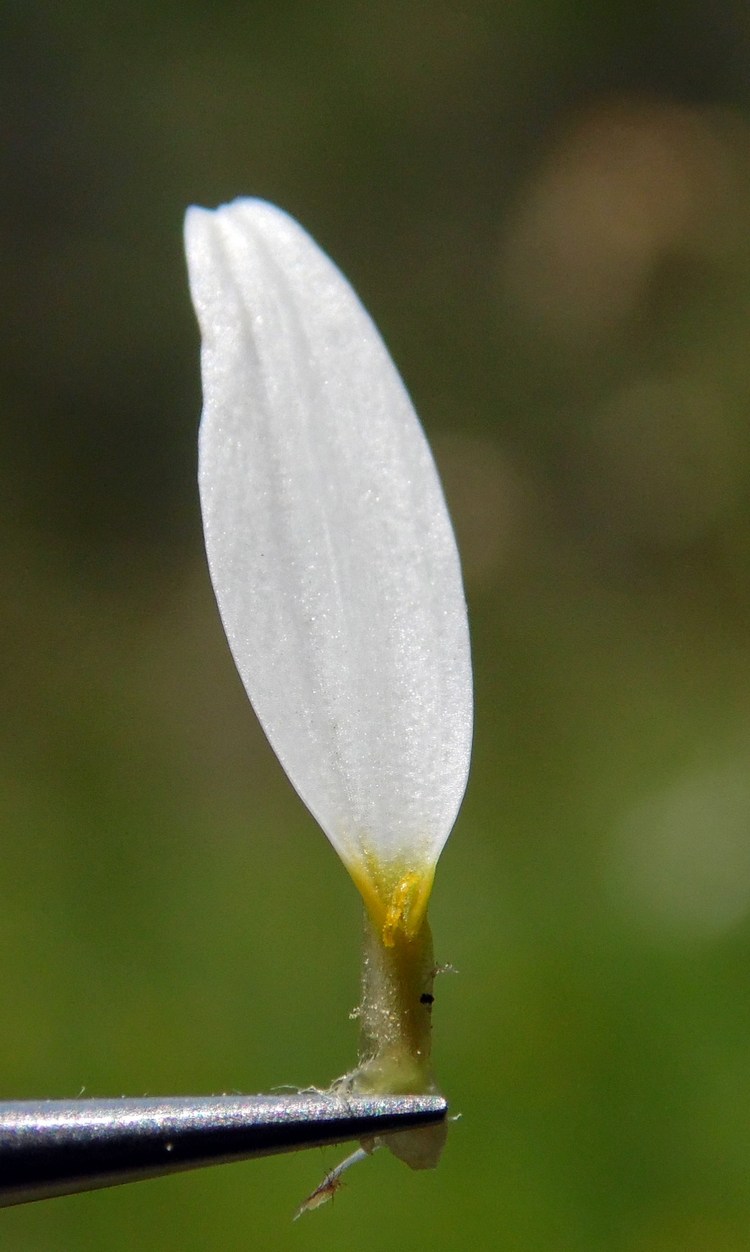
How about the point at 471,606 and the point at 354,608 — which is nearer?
the point at 354,608

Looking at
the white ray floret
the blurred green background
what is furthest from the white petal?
the blurred green background

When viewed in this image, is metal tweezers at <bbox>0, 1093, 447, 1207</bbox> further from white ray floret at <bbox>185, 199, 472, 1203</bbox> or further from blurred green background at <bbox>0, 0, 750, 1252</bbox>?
blurred green background at <bbox>0, 0, 750, 1252</bbox>

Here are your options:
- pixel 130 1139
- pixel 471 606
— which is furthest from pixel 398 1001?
pixel 471 606

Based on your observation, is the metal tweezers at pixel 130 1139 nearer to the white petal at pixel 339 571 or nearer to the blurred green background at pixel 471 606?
the white petal at pixel 339 571

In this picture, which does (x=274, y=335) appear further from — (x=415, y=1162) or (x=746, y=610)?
(x=746, y=610)

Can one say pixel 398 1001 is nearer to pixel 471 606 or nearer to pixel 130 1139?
pixel 130 1139
